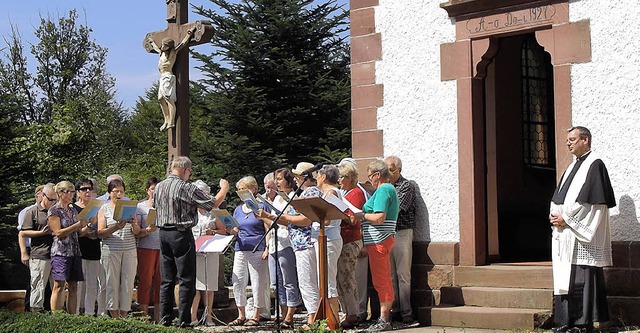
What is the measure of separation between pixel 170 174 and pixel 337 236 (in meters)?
1.94

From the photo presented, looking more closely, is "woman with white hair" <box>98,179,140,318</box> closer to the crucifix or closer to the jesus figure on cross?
the crucifix

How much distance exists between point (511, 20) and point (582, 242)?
116 inches

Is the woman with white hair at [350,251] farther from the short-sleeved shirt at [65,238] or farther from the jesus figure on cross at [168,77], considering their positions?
the short-sleeved shirt at [65,238]

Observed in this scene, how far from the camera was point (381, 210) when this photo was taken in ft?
32.6

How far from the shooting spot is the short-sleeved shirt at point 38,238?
10992 mm

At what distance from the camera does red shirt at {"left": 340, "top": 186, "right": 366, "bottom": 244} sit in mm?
10273

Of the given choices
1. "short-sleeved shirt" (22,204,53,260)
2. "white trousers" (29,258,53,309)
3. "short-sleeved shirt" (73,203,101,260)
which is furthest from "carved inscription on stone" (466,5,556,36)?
"white trousers" (29,258,53,309)

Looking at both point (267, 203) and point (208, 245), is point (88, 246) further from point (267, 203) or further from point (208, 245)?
point (267, 203)

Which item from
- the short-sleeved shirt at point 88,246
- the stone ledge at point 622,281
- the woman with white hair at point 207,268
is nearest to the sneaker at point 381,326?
the stone ledge at point 622,281

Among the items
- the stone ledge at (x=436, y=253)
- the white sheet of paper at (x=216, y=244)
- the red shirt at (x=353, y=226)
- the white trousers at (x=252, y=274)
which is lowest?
the white trousers at (x=252, y=274)

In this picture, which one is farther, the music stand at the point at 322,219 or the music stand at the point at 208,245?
the music stand at the point at 208,245

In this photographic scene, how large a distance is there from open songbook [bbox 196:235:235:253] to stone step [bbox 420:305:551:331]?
7.87ft

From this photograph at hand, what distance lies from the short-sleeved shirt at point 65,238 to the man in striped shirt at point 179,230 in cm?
125

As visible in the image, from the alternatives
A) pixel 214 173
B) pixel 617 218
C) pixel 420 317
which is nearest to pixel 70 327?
pixel 420 317
